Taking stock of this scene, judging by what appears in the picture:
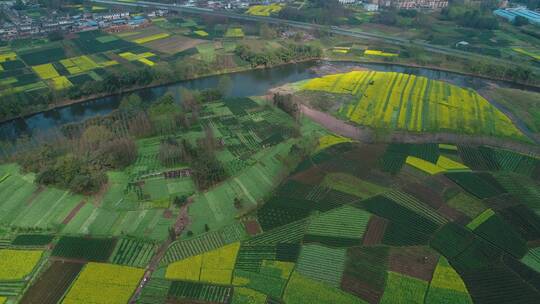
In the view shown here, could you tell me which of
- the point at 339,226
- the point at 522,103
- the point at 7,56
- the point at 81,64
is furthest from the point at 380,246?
the point at 7,56

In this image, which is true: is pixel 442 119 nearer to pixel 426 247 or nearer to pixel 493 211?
pixel 493 211

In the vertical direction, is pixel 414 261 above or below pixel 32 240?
above

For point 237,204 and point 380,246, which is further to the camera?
point 237,204

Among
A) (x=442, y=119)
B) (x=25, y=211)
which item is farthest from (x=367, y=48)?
(x=25, y=211)

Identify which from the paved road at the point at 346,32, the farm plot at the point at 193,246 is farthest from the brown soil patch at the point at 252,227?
the paved road at the point at 346,32

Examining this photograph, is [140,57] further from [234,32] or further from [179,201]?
[179,201]

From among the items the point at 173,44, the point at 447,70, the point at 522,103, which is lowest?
the point at 522,103
